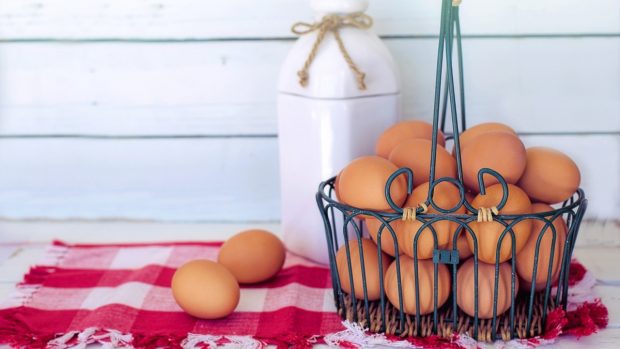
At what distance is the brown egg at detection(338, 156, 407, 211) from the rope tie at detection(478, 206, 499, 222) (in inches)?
3.6

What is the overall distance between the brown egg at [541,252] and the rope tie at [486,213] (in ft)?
0.25

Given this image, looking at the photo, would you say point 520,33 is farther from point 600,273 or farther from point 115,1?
point 115,1

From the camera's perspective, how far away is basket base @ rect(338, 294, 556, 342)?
827 mm

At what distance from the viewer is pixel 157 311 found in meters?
0.94

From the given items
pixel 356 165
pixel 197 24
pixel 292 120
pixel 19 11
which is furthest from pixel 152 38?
pixel 356 165

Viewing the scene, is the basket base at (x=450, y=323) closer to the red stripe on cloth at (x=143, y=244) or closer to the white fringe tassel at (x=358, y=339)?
the white fringe tassel at (x=358, y=339)

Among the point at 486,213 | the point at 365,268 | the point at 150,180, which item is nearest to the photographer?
the point at 486,213

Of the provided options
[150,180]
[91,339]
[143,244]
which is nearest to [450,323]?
[91,339]

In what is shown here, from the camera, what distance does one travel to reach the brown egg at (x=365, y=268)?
2.86ft

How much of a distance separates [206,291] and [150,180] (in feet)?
1.62

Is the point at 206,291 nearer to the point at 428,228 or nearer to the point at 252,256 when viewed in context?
the point at 252,256

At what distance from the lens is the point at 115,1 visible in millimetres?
1258

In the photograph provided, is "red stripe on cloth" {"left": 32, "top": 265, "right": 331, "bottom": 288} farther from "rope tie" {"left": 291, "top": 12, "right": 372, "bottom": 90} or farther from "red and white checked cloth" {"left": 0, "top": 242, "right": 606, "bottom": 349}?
"rope tie" {"left": 291, "top": 12, "right": 372, "bottom": 90}

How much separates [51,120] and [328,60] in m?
0.55
